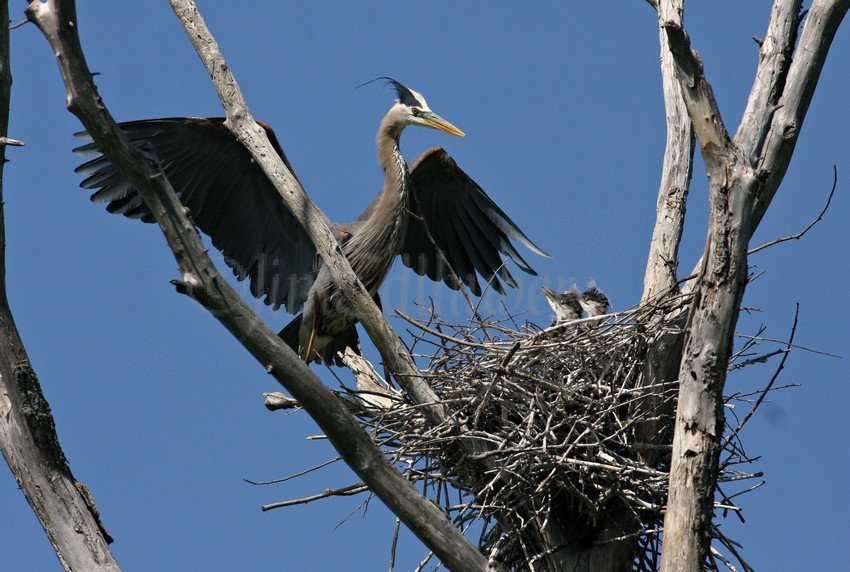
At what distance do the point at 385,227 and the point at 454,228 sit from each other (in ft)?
2.66

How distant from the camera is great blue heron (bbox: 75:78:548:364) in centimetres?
591

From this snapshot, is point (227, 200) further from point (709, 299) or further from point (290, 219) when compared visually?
point (709, 299)

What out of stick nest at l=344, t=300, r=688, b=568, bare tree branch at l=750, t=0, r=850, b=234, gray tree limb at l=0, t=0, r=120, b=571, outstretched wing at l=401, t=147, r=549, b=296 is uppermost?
outstretched wing at l=401, t=147, r=549, b=296

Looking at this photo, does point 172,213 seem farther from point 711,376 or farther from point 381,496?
point 711,376

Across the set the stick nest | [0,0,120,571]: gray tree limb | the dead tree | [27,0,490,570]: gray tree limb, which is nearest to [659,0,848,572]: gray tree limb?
the dead tree

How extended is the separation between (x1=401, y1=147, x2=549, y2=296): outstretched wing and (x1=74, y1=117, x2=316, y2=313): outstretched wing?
88 cm

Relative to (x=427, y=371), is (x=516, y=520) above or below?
below

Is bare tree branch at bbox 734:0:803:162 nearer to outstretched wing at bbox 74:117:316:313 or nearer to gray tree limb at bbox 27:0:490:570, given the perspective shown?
gray tree limb at bbox 27:0:490:570

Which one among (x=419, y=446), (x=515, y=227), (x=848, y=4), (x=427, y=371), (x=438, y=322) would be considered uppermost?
(x=515, y=227)

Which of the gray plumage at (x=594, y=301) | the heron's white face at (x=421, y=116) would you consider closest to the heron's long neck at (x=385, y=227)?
the heron's white face at (x=421, y=116)

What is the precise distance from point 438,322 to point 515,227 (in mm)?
2154

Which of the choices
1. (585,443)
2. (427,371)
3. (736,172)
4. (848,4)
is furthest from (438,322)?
(848,4)

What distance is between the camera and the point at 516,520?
4188mm

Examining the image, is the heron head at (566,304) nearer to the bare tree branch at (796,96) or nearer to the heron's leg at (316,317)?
the heron's leg at (316,317)
